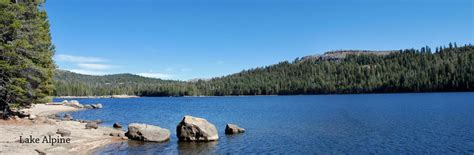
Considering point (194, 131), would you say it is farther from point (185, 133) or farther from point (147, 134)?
point (147, 134)

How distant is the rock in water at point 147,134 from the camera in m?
39.5

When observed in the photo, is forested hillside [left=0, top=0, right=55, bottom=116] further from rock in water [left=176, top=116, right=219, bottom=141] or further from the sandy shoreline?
rock in water [left=176, top=116, right=219, bottom=141]

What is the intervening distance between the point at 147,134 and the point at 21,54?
1523cm

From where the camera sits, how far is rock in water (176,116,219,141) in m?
39.5

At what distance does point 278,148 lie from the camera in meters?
35.7

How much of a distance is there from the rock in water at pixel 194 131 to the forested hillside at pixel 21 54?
53.0 feet

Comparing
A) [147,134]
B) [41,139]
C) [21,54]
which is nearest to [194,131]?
[147,134]

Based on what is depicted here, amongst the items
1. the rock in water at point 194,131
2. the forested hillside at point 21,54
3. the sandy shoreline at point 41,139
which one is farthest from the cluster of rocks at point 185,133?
the forested hillside at point 21,54

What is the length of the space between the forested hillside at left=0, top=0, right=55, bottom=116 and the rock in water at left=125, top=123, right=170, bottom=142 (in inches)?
451

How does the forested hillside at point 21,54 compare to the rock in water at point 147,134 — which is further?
the rock in water at point 147,134

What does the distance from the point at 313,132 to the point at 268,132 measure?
533 centimetres

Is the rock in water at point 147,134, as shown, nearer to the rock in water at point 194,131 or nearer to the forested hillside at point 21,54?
the rock in water at point 194,131

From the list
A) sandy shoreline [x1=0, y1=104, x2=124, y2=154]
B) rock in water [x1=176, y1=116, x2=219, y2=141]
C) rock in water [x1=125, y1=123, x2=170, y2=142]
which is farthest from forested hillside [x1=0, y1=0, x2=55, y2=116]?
rock in water [x1=176, y1=116, x2=219, y2=141]

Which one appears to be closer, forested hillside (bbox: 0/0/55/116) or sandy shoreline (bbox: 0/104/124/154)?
sandy shoreline (bbox: 0/104/124/154)
